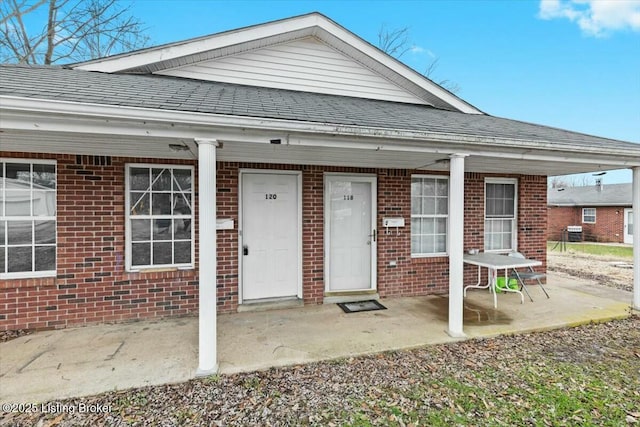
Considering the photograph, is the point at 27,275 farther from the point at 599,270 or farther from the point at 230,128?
the point at 599,270

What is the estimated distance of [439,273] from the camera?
6371mm

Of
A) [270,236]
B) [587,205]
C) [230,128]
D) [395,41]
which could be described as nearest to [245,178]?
[270,236]

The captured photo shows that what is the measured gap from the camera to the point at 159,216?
16.2ft

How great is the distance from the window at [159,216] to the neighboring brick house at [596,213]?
2624 centimetres

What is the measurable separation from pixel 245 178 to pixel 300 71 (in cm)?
234

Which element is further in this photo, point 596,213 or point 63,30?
point 596,213

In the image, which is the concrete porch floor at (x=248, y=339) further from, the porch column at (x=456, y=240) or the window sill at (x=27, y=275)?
the window sill at (x=27, y=275)

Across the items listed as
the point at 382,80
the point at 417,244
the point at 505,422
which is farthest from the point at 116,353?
the point at 382,80

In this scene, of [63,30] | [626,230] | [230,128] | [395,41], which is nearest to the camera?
[230,128]

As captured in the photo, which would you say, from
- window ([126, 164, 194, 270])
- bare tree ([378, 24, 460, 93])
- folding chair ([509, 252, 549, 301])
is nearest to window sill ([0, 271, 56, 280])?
window ([126, 164, 194, 270])

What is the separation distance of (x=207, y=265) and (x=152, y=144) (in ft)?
5.85

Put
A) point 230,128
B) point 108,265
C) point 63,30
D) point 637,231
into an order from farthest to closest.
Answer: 1. point 63,30
2. point 637,231
3. point 108,265
4. point 230,128

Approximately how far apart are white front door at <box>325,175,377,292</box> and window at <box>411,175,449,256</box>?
0.98 m

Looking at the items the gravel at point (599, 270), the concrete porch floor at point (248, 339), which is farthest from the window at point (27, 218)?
the gravel at point (599, 270)
